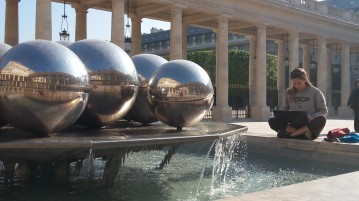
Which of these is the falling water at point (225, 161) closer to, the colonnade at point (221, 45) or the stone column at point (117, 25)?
the colonnade at point (221, 45)

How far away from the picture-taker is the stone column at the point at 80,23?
29.5 metres

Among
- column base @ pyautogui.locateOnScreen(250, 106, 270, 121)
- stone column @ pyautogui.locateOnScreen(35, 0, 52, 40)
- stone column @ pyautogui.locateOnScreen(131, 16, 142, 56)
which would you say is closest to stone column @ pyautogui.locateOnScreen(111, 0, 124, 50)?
stone column @ pyautogui.locateOnScreen(35, 0, 52, 40)

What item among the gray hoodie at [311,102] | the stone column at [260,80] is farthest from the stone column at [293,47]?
the gray hoodie at [311,102]

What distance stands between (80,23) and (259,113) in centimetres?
1524

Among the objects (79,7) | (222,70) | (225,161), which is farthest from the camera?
(222,70)

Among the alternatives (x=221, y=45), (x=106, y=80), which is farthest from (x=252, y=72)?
(x=106, y=80)

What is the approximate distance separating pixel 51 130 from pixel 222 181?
158 inches

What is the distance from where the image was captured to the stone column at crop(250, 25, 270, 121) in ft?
118

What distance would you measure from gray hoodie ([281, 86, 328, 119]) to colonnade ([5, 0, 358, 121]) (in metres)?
15.5

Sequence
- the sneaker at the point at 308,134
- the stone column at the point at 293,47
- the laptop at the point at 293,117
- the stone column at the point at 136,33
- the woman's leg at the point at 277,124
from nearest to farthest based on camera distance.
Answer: the laptop at the point at 293,117
the sneaker at the point at 308,134
the woman's leg at the point at 277,124
the stone column at the point at 136,33
the stone column at the point at 293,47

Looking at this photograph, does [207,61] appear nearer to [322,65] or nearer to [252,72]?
[322,65]

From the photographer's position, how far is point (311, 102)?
11383 mm

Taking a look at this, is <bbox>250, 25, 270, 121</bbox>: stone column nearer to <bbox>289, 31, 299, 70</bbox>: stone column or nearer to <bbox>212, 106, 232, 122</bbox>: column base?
<bbox>289, 31, 299, 70</bbox>: stone column

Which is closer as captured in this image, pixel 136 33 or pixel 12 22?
pixel 12 22
